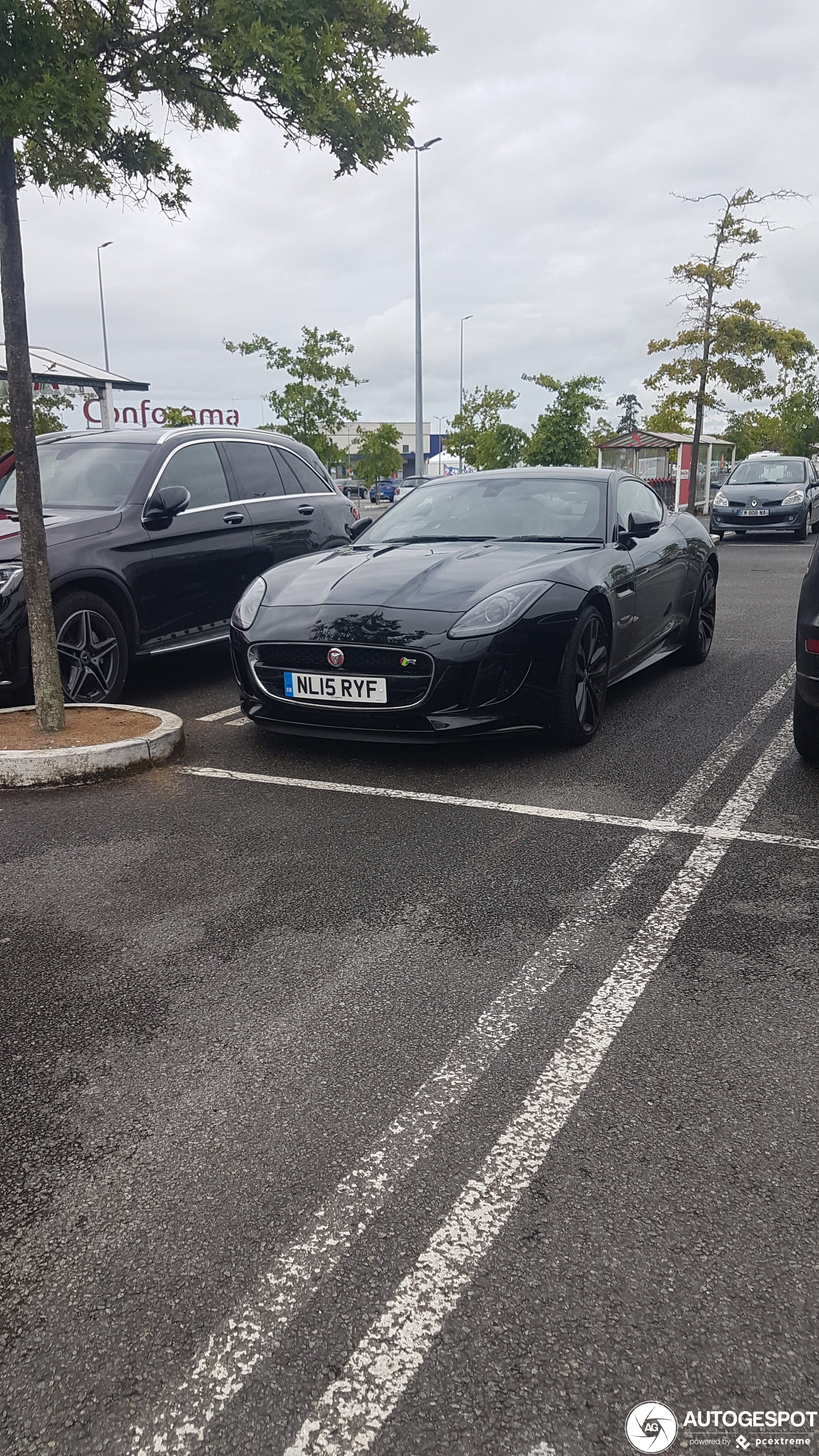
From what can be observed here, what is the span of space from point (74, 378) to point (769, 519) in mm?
12991

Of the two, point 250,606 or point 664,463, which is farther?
point 664,463

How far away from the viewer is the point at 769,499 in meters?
21.2

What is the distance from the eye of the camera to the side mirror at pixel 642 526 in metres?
6.41

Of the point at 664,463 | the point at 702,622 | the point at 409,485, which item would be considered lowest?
the point at 702,622

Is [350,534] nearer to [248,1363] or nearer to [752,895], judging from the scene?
[752,895]

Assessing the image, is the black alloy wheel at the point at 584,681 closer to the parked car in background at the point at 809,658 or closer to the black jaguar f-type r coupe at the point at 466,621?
the black jaguar f-type r coupe at the point at 466,621

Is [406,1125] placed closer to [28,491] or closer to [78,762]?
[78,762]

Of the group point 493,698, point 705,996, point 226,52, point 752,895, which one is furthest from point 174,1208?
point 226,52

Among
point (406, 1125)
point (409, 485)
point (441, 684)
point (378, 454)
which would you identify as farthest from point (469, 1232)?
point (378, 454)

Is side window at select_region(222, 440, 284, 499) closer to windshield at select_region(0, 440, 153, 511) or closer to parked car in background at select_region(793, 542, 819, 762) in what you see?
windshield at select_region(0, 440, 153, 511)

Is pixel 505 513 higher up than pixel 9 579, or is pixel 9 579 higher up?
pixel 505 513

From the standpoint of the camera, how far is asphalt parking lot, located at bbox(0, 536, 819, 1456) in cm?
173

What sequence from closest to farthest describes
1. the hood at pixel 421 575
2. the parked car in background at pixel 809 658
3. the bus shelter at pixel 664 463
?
the parked car in background at pixel 809 658 < the hood at pixel 421 575 < the bus shelter at pixel 664 463

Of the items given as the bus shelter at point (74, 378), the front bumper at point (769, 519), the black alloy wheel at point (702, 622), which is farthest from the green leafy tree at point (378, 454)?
the black alloy wheel at point (702, 622)
